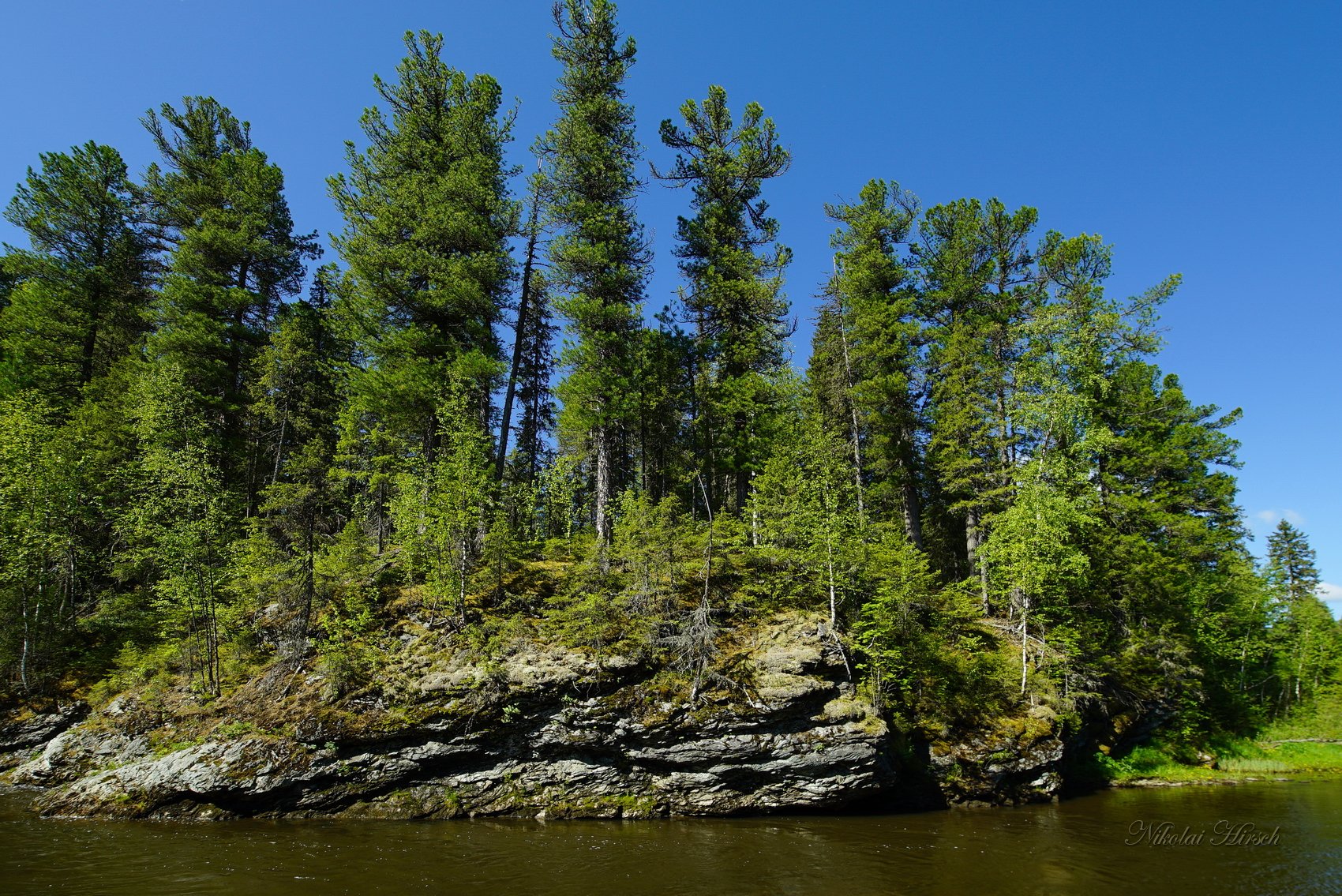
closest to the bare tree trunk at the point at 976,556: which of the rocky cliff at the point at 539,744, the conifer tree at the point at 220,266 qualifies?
the rocky cliff at the point at 539,744

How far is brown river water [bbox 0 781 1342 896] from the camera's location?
10320 millimetres

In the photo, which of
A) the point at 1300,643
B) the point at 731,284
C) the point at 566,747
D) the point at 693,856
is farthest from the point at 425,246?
the point at 1300,643

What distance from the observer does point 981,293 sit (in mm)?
27078

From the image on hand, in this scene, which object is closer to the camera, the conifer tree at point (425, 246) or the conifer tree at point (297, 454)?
the conifer tree at point (297, 454)

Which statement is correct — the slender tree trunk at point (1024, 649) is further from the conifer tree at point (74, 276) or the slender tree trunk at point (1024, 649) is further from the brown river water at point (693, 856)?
the conifer tree at point (74, 276)

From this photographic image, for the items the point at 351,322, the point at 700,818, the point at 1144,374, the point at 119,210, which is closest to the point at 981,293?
the point at 1144,374

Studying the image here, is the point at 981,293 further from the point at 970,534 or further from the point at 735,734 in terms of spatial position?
the point at 735,734

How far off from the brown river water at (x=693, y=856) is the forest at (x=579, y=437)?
3792mm

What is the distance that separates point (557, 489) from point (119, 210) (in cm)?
2794

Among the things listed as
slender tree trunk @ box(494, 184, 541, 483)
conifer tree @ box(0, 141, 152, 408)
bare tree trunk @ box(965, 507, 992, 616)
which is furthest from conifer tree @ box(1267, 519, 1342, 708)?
conifer tree @ box(0, 141, 152, 408)

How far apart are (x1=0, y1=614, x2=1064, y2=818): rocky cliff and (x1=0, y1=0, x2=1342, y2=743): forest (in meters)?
0.94

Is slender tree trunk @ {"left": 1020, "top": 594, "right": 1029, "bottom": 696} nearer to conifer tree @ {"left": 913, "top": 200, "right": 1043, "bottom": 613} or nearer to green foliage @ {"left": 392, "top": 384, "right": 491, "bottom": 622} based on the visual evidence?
conifer tree @ {"left": 913, "top": 200, "right": 1043, "bottom": 613}

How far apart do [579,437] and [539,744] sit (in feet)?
61.8

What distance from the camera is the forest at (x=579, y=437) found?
18234 millimetres
